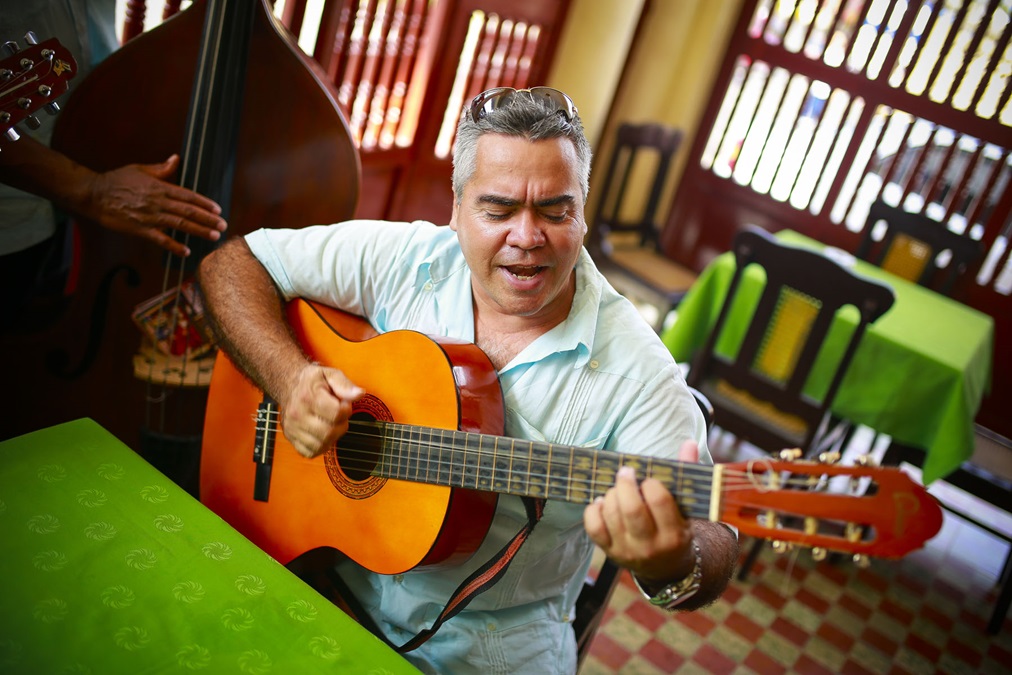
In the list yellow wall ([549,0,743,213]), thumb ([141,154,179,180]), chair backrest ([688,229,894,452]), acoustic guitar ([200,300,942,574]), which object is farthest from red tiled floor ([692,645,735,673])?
yellow wall ([549,0,743,213])

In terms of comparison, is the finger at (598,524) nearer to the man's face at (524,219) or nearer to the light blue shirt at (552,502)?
the light blue shirt at (552,502)

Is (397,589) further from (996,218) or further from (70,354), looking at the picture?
(996,218)

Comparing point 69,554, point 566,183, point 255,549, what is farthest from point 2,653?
point 566,183

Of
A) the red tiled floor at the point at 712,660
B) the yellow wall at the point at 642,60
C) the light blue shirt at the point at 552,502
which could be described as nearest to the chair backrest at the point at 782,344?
the red tiled floor at the point at 712,660

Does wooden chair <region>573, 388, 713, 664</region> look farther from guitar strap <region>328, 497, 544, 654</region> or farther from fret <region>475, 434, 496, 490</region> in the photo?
fret <region>475, 434, 496, 490</region>

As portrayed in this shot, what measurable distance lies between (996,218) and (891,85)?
0.94 metres

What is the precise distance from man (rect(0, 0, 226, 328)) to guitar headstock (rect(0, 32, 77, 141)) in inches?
13.7

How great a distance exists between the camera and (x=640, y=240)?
196 inches

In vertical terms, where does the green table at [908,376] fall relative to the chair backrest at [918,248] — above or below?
below

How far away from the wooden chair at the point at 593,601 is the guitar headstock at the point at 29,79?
4.10 feet

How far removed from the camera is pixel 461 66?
3.59 meters

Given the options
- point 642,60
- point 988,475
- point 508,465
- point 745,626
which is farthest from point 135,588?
point 642,60

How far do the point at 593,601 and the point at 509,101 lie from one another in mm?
969

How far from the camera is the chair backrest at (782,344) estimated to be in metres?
2.68
